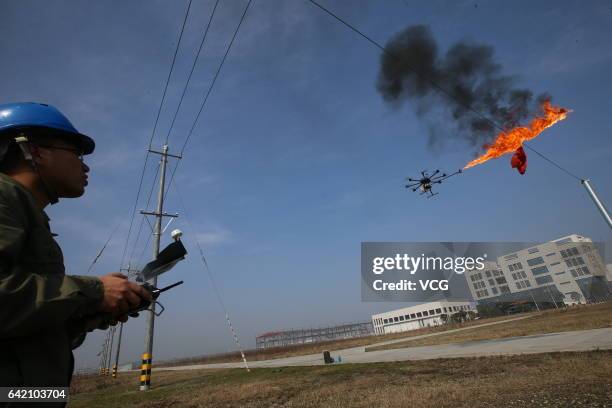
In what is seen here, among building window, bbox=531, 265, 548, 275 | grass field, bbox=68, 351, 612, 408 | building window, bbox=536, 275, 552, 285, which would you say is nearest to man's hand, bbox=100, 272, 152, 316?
grass field, bbox=68, 351, 612, 408

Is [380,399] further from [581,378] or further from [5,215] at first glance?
[5,215]

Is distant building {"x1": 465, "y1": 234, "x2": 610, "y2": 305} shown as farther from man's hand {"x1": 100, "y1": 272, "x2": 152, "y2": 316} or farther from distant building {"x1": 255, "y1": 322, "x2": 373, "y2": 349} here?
man's hand {"x1": 100, "y1": 272, "x2": 152, "y2": 316}

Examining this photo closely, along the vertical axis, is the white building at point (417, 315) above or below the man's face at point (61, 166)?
above

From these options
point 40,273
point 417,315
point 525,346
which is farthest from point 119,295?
point 417,315

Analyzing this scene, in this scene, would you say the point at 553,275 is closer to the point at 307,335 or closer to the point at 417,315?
the point at 417,315

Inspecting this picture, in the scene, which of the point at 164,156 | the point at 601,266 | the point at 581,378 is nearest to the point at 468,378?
the point at 581,378

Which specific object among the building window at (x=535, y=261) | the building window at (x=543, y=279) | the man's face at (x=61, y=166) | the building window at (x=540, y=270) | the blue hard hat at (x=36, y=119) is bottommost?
the man's face at (x=61, y=166)

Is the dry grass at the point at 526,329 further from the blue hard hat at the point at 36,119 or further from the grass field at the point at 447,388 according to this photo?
the blue hard hat at the point at 36,119

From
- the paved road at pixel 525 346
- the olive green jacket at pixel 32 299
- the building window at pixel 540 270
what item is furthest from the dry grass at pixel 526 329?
the building window at pixel 540 270
